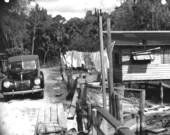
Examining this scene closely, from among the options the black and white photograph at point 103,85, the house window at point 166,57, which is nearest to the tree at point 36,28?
the black and white photograph at point 103,85

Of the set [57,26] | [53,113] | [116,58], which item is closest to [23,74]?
[53,113]

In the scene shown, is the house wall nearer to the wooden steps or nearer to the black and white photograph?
the black and white photograph

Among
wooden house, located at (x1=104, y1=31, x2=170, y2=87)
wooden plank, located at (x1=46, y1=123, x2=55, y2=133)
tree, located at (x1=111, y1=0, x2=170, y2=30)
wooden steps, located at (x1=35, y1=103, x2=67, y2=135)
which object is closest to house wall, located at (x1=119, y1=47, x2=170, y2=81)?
wooden house, located at (x1=104, y1=31, x2=170, y2=87)

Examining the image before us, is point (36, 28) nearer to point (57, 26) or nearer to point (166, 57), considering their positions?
point (57, 26)

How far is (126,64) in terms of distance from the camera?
1695cm

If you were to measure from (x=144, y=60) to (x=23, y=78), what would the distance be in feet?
23.2

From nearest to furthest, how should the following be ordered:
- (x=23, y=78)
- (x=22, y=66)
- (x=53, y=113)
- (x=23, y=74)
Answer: (x=53, y=113), (x=23, y=78), (x=23, y=74), (x=22, y=66)

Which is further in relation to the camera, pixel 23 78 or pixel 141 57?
pixel 141 57

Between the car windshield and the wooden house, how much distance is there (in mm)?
4910

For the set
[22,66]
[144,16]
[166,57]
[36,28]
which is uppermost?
[36,28]

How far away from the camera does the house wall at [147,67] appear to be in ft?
55.5

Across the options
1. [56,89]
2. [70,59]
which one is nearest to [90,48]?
[70,59]

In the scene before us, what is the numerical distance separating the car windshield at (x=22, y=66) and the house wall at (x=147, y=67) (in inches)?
205

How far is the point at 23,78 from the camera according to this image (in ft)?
47.5
